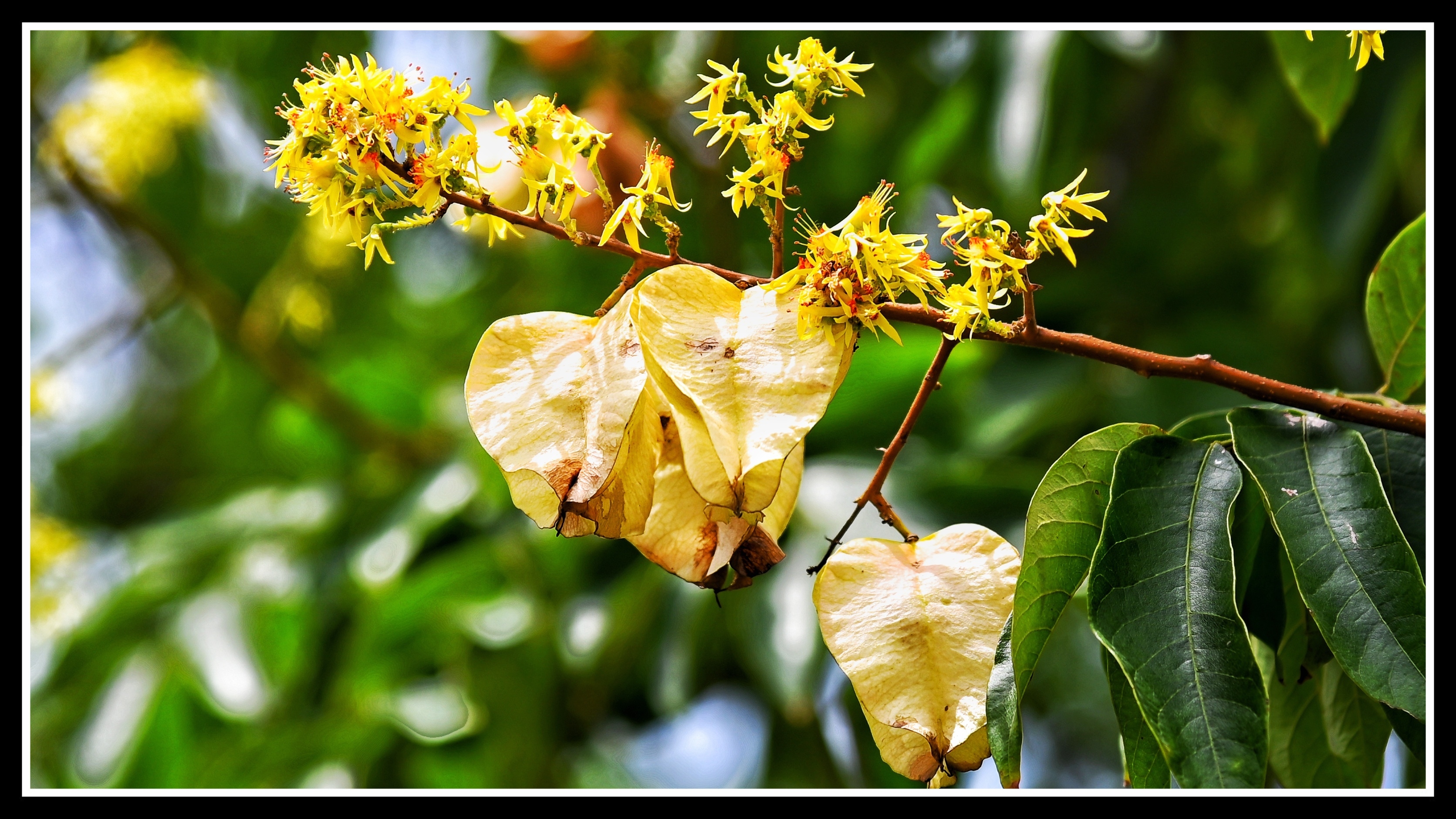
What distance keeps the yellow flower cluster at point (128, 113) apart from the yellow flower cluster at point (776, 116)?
1981 mm

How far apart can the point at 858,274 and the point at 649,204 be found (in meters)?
0.14

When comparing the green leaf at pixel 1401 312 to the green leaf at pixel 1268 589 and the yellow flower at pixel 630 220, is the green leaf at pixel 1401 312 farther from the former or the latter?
the yellow flower at pixel 630 220

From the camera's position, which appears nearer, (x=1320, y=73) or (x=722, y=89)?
(x=722, y=89)

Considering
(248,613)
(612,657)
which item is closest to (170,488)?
(248,613)

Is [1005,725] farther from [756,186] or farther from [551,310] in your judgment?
[551,310]

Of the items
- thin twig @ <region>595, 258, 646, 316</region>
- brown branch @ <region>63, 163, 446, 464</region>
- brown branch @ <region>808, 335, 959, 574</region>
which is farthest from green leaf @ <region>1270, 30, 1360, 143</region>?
brown branch @ <region>63, 163, 446, 464</region>

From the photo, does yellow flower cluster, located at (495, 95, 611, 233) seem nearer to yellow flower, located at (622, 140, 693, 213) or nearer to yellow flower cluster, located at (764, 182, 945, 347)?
yellow flower, located at (622, 140, 693, 213)

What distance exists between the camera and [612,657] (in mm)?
1769

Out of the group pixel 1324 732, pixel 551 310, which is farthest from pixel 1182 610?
pixel 551 310

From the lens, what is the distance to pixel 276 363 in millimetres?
2270

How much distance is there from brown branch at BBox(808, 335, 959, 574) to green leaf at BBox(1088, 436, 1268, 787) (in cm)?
14

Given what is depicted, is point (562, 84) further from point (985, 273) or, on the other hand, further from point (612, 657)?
point (985, 273)

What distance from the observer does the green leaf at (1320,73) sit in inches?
44.9

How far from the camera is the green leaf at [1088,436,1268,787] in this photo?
67cm
